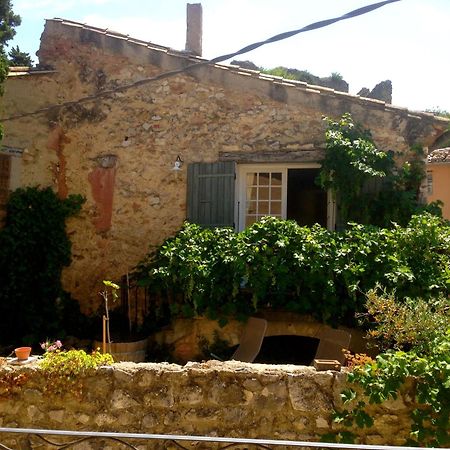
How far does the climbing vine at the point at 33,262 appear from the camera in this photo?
7.67 metres

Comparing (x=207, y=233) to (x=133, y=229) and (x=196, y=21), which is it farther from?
(x=196, y=21)

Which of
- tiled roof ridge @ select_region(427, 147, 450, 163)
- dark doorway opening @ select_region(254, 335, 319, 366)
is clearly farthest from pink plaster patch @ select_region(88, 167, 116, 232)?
tiled roof ridge @ select_region(427, 147, 450, 163)

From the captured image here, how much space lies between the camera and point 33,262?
314 inches

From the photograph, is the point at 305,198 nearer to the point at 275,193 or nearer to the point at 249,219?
the point at 275,193

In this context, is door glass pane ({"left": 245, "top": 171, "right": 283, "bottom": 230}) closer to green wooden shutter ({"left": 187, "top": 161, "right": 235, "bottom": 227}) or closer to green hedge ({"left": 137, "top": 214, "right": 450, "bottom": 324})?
green wooden shutter ({"left": 187, "top": 161, "right": 235, "bottom": 227})

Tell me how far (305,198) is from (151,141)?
2569 millimetres

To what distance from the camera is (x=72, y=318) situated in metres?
8.09

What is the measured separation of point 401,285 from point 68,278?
5.04 metres

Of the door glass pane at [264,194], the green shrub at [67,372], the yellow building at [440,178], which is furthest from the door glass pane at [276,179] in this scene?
the yellow building at [440,178]

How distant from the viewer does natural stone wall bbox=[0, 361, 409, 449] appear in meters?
3.89

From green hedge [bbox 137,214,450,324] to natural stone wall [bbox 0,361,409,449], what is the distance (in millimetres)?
2031

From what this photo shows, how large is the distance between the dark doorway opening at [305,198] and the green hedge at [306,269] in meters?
1.97

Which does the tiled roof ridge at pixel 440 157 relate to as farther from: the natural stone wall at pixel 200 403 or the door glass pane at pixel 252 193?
the natural stone wall at pixel 200 403

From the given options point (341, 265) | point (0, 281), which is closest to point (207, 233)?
point (341, 265)
